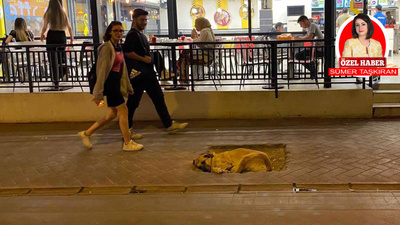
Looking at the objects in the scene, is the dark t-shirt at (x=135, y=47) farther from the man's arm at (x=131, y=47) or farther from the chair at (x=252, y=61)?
the chair at (x=252, y=61)

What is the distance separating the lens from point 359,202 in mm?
4609

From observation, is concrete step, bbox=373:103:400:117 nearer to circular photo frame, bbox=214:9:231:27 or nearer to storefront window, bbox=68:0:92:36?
circular photo frame, bbox=214:9:231:27

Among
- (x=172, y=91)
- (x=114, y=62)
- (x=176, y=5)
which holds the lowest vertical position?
(x=172, y=91)

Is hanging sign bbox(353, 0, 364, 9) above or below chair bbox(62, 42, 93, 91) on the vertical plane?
above

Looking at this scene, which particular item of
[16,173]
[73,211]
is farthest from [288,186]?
[16,173]

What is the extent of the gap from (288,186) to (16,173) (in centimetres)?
343

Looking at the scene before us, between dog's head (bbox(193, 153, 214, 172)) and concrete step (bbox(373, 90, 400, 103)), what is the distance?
13.9 ft

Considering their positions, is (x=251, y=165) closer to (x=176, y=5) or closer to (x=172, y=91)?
(x=172, y=91)

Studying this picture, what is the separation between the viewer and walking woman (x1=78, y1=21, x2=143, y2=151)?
634cm

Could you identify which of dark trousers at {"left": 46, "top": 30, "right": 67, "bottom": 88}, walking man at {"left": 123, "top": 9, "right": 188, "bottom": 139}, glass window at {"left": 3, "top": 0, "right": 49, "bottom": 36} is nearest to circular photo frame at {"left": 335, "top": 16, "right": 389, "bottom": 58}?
walking man at {"left": 123, "top": 9, "right": 188, "bottom": 139}

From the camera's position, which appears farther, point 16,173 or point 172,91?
point 172,91

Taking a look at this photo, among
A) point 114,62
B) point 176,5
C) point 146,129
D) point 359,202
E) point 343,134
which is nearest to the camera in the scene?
point 359,202

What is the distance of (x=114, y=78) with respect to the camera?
6504mm

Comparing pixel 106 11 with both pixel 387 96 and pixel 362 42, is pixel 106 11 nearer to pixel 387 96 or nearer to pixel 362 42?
pixel 362 42
